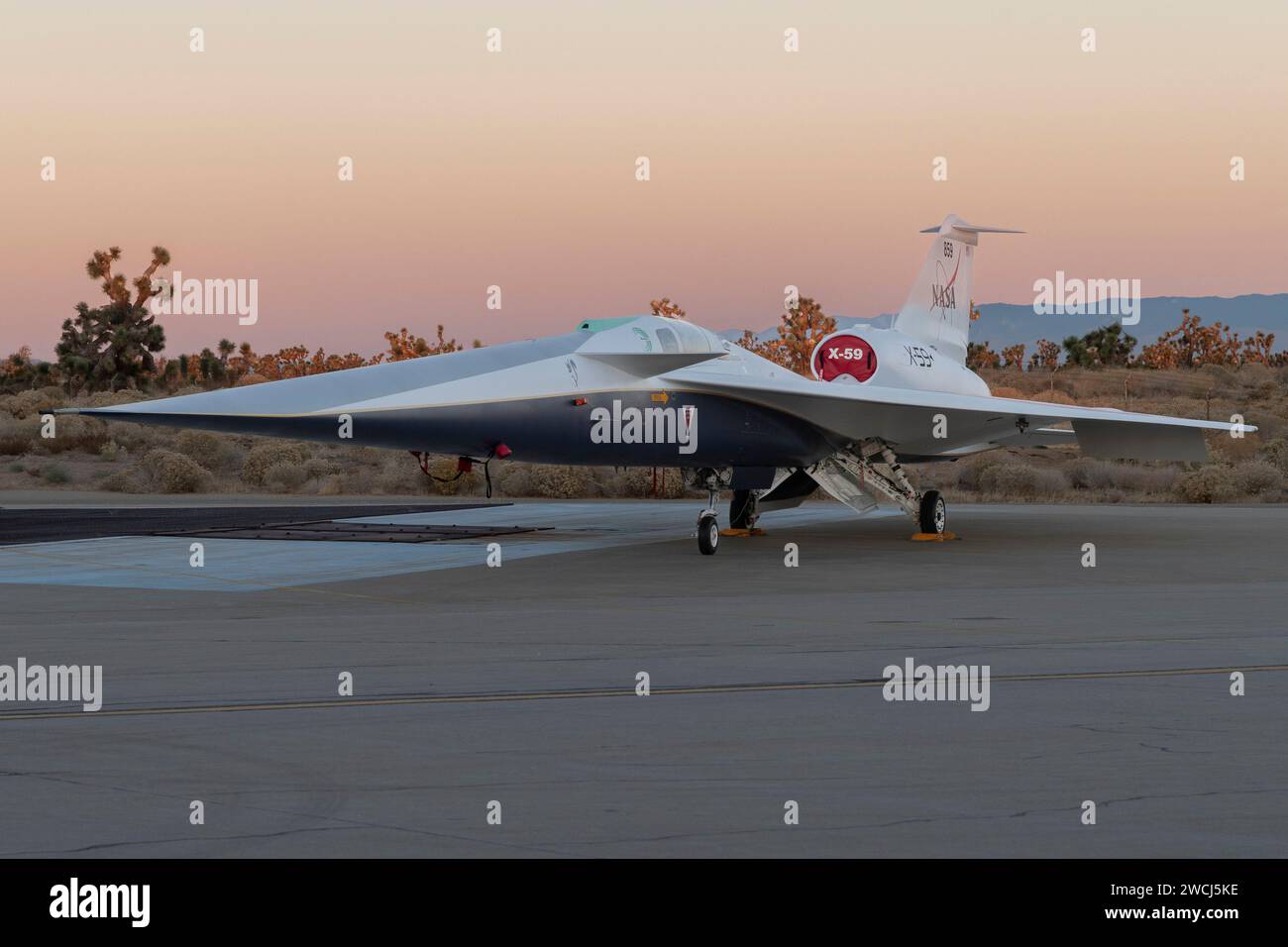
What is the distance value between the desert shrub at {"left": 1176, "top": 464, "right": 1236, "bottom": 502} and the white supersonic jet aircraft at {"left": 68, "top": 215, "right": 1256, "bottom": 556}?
13.8 metres

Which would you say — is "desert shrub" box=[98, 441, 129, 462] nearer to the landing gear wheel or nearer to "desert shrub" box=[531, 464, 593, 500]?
"desert shrub" box=[531, 464, 593, 500]

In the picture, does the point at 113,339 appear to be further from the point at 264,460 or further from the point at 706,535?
the point at 706,535

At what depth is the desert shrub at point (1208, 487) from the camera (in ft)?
128

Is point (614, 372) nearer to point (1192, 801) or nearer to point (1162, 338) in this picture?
point (1192, 801)

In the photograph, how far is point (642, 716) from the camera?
834 cm

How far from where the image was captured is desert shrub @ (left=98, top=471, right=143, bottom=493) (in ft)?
140

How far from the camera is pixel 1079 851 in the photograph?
5488mm

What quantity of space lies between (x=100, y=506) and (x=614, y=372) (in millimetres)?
17269

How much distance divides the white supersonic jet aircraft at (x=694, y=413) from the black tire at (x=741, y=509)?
0.02 m

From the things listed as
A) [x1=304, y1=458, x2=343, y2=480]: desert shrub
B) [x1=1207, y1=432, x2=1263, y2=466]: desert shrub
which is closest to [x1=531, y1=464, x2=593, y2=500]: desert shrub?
[x1=304, y1=458, x2=343, y2=480]: desert shrub

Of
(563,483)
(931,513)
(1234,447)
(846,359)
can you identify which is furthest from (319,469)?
(1234,447)

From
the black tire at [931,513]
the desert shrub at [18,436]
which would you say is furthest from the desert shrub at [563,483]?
the desert shrub at [18,436]
